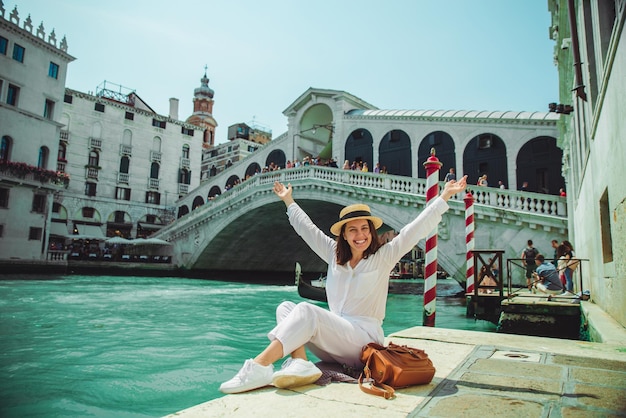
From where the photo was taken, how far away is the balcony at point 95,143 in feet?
75.5

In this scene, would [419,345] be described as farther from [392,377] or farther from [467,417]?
[467,417]

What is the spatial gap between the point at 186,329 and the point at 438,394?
4.78 m

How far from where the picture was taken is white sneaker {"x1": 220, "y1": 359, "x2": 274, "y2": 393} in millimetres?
1703

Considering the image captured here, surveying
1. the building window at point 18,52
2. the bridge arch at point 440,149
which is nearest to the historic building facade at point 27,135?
the building window at point 18,52

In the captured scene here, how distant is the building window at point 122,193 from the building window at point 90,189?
1165 mm

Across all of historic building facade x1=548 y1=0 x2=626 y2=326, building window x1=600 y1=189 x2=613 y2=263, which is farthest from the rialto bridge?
building window x1=600 y1=189 x2=613 y2=263

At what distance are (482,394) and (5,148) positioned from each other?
19.3 meters

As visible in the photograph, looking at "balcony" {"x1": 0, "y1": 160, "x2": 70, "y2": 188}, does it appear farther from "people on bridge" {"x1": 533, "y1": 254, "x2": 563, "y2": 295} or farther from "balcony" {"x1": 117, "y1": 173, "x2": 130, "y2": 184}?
"people on bridge" {"x1": 533, "y1": 254, "x2": 563, "y2": 295}

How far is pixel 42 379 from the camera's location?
10.4ft

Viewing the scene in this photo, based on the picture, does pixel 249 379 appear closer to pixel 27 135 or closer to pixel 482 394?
pixel 482 394

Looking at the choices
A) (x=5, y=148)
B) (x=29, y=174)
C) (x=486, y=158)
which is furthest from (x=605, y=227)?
(x=5, y=148)

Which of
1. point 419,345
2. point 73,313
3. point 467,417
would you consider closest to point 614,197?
point 419,345

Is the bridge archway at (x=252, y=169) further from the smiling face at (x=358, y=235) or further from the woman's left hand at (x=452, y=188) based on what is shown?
the smiling face at (x=358, y=235)

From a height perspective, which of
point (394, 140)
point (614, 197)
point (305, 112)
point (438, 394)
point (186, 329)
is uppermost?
point (305, 112)
